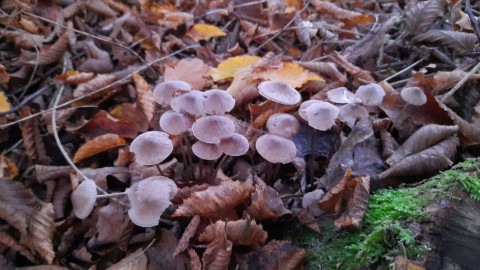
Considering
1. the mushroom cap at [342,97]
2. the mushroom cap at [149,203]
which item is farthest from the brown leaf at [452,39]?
the mushroom cap at [149,203]

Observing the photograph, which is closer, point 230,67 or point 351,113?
point 351,113

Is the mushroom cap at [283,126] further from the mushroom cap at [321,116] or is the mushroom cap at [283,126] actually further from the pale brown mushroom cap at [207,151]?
the pale brown mushroom cap at [207,151]

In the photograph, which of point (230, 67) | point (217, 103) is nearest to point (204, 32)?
point (230, 67)

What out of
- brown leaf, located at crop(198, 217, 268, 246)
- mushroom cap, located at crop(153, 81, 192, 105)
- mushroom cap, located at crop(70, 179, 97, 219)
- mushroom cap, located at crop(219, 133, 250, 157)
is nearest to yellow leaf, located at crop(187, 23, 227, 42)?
mushroom cap, located at crop(153, 81, 192, 105)

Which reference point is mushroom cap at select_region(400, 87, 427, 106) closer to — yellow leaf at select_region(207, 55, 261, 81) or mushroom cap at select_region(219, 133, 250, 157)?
mushroom cap at select_region(219, 133, 250, 157)

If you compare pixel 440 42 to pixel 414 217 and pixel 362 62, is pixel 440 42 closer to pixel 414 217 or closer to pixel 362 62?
pixel 362 62

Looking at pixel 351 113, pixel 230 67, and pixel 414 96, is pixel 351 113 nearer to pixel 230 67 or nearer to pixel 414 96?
pixel 414 96
